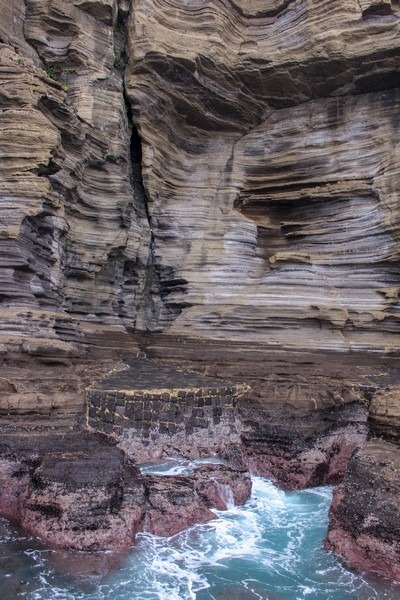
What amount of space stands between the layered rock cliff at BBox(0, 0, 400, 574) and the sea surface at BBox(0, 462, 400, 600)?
19.1 feet

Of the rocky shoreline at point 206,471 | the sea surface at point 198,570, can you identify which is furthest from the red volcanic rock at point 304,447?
the sea surface at point 198,570

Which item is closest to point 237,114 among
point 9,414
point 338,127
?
point 338,127

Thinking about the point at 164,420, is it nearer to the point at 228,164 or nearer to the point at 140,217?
the point at 140,217

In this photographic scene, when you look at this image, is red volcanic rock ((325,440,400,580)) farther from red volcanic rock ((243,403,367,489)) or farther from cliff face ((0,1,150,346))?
cliff face ((0,1,150,346))

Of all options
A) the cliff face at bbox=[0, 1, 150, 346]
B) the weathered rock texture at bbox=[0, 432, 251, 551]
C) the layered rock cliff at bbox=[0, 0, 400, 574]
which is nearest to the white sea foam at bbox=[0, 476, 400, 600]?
the weathered rock texture at bbox=[0, 432, 251, 551]

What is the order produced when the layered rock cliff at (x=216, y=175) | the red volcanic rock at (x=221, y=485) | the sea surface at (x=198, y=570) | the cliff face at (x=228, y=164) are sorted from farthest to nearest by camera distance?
1. the cliff face at (x=228, y=164)
2. the layered rock cliff at (x=216, y=175)
3. the red volcanic rock at (x=221, y=485)
4. the sea surface at (x=198, y=570)

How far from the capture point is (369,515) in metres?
8.49

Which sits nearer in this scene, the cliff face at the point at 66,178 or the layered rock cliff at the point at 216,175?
the cliff face at the point at 66,178

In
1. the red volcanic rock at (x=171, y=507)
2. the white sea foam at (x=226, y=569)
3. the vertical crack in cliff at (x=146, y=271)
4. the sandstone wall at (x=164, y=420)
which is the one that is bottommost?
the white sea foam at (x=226, y=569)

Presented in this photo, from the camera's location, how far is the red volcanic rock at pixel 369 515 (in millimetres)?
8172

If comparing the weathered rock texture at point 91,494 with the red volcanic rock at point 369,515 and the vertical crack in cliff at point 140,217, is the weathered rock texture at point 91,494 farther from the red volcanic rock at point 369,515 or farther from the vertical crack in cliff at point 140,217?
the vertical crack in cliff at point 140,217

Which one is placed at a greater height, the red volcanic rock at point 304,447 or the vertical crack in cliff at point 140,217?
the vertical crack in cliff at point 140,217

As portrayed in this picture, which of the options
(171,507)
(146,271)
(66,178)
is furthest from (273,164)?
(171,507)

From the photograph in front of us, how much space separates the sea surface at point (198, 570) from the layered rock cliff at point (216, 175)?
582cm
